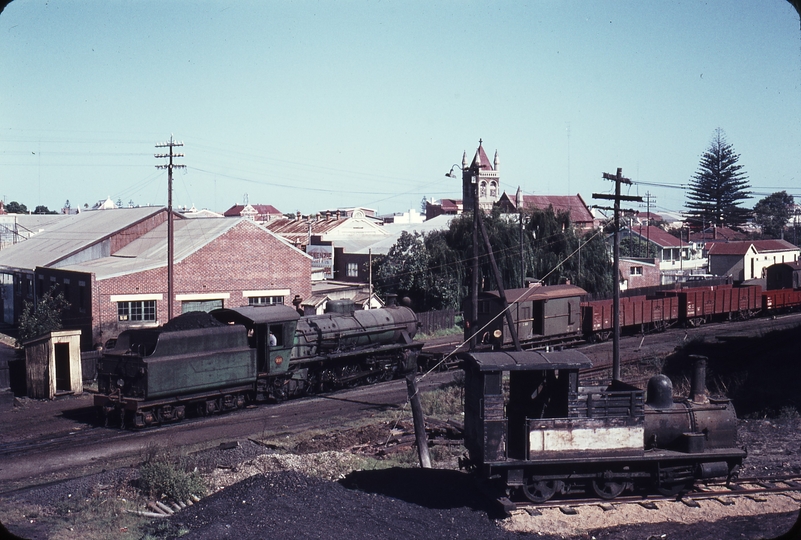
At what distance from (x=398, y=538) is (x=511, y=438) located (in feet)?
12.3

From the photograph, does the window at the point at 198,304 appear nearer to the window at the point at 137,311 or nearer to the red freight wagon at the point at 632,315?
the window at the point at 137,311

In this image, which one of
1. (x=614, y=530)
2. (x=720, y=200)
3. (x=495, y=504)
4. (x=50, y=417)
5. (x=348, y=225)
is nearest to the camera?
(x=614, y=530)

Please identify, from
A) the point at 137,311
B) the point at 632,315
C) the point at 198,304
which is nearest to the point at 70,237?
the point at 137,311

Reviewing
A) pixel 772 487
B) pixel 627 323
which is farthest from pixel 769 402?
pixel 627 323

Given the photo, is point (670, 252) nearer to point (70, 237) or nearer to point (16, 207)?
point (70, 237)

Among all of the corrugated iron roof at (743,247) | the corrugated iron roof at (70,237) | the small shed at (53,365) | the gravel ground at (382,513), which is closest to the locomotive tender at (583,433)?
the gravel ground at (382,513)

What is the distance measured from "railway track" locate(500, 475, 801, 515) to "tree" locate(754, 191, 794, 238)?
91178 mm

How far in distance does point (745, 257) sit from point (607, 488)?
5581cm

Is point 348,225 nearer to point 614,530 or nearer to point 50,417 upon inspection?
point 50,417

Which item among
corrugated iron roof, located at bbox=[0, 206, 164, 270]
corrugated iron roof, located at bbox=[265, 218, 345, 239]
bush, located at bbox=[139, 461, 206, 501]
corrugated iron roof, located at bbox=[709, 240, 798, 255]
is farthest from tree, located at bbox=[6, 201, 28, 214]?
bush, located at bbox=[139, 461, 206, 501]

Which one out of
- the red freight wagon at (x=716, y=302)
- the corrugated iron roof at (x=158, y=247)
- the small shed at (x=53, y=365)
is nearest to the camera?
the small shed at (x=53, y=365)

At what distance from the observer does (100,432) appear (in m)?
18.6

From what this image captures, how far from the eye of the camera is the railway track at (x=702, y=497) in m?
11.8

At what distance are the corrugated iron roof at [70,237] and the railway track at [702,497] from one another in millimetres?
32337
